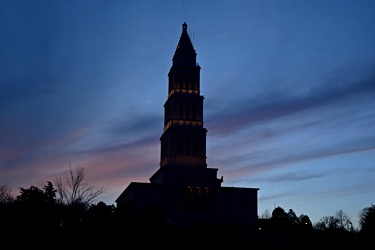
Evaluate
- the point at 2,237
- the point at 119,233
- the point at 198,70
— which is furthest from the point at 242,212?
the point at 2,237

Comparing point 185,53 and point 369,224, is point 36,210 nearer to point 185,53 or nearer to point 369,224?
point 369,224

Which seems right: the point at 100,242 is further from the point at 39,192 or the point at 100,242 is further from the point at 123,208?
the point at 123,208

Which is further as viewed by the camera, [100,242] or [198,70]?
[198,70]

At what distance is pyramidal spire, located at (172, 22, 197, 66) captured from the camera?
362ft

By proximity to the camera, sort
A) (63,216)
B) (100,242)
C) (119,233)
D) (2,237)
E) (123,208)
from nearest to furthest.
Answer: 1. (2,237)
2. (100,242)
3. (119,233)
4. (63,216)
5. (123,208)

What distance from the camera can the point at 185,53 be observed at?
111312mm

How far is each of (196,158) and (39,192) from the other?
58.9 m

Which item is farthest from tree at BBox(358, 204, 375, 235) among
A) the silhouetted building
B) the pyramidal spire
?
the pyramidal spire

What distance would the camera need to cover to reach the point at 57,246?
120 feet

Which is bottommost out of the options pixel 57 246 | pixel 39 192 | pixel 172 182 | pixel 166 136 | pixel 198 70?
pixel 57 246

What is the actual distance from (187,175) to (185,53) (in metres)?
26.1

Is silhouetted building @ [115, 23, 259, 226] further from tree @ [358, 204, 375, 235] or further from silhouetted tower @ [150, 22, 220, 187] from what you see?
tree @ [358, 204, 375, 235]

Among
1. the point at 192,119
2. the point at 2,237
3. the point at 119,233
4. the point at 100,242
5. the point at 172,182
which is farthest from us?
the point at 192,119

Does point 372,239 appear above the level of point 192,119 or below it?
below
